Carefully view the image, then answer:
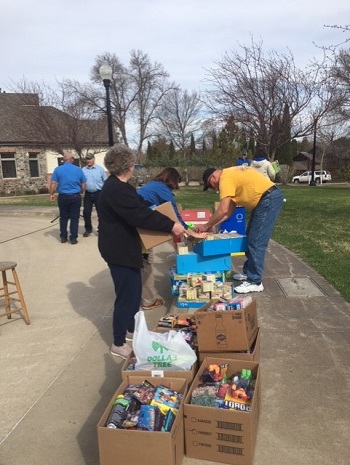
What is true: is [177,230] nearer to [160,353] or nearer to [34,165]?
[160,353]

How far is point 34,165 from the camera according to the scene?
2928 cm

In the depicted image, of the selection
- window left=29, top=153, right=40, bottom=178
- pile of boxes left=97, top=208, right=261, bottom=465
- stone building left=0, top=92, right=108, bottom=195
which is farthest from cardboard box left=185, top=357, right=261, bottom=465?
window left=29, top=153, right=40, bottom=178

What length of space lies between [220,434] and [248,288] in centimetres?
280

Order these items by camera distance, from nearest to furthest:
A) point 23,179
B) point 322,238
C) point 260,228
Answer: point 260,228 → point 322,238 → point 23,179

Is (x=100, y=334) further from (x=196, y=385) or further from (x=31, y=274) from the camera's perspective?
(x=31, y=274)

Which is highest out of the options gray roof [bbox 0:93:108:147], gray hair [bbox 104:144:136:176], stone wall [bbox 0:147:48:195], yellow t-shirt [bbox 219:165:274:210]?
gray roof [bbox 0:93:108:147]

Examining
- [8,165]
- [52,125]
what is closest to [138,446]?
[52,125]

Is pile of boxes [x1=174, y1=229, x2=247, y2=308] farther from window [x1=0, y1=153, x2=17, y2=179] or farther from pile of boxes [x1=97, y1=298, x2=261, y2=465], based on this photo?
window [x1=0, y1=153, x2=17, y2=179]

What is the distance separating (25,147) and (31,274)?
23.9 m

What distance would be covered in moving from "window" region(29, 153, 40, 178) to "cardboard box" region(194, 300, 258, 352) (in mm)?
28567

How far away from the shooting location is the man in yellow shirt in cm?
460

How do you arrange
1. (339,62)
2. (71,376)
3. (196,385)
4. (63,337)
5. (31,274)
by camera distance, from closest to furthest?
(196,385) → (71,376) → (63,337) → (31,274) → (339,62)

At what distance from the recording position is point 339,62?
11.2m

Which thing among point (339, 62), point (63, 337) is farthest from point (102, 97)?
point (63, 337)
